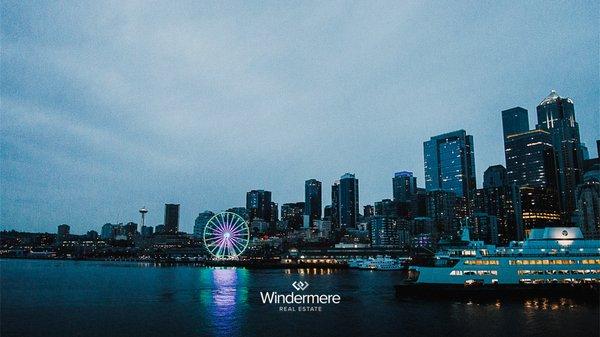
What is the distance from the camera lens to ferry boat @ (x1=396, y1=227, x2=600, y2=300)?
64.7 metres

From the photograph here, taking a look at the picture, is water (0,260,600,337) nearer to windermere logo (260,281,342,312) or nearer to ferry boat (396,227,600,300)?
windermere logo (260,281,342,312)

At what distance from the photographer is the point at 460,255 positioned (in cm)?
6788

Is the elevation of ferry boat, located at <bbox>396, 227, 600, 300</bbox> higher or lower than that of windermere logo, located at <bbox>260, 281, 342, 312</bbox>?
higher

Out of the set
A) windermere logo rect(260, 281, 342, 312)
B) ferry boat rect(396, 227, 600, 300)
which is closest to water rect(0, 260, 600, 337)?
windermere logo rect(260, 281, 342, 312)

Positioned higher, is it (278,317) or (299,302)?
(299,302)

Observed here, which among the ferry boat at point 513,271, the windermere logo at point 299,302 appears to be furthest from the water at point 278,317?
the ferry boat at point 513,271

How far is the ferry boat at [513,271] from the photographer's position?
64688 mm

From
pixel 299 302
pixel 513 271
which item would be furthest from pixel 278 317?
pixel 513 271

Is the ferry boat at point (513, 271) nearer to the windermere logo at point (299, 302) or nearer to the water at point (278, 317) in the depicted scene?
the water at point (278, 317)

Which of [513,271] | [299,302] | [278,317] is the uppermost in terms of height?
[513,271]

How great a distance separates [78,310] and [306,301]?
2960 cm

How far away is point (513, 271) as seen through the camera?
217ft

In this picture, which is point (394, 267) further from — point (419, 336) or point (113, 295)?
point (419, 336)

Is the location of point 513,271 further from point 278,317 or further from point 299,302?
point 278,317
